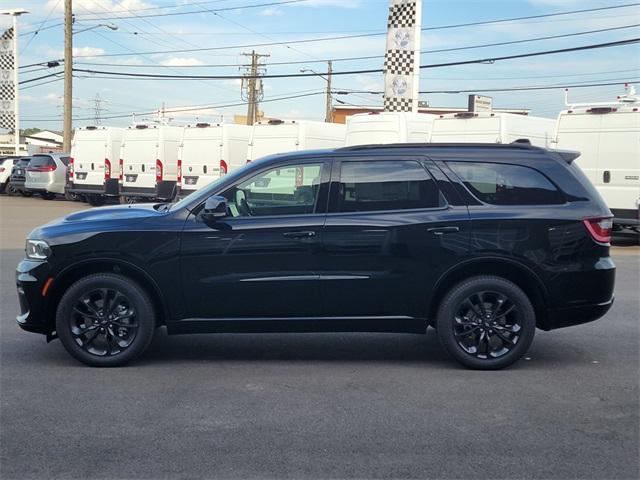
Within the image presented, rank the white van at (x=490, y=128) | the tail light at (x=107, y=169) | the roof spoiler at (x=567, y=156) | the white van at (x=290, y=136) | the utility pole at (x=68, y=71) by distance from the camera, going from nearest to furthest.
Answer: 1. the roof spoiler at (x=567, y=156)
2. the white van at (x=490, y=128)
3. the white van at (x=290, y=136)
4. the tail light at (x=107, y=169)
5. the utility pole at (x=68, y=71)

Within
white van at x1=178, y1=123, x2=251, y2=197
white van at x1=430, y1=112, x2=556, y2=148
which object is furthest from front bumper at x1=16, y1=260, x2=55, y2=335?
white van at x1=178, y1=123, x2=251, y2=197

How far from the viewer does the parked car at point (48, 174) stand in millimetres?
27859

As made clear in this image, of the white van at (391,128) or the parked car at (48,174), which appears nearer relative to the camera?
the white van at (391,128)

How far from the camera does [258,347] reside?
683 cm

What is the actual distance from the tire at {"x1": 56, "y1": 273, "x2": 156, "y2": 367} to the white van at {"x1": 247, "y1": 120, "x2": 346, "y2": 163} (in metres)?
12.4

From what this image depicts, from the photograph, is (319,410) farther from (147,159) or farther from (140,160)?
(140,160)

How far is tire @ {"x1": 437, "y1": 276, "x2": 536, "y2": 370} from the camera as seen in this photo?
603 centimetres

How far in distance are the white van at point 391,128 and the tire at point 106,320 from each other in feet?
36.0

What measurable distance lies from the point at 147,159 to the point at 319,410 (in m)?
19.3

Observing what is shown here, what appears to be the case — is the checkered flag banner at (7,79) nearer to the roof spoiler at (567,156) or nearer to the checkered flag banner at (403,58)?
the checkered flag banner at (403,58)

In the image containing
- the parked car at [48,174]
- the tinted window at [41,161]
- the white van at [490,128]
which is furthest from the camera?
the tinted window at [41,161]

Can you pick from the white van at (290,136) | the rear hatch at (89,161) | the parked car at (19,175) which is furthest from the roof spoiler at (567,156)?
the parked car at (19,175)

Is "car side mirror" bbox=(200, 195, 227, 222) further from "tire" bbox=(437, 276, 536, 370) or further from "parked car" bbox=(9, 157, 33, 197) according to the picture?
"parked car" bbox=(9, 157, 33, 197)

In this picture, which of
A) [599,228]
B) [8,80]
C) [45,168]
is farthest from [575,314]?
[8,80]
